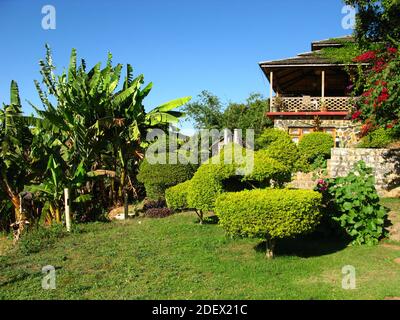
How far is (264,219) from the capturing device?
6480 mm

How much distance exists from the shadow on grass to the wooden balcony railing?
1252 cm

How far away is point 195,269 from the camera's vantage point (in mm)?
6535

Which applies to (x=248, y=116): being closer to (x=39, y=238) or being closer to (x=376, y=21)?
(x=376, y=21)

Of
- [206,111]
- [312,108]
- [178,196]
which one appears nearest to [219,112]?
[206,111]

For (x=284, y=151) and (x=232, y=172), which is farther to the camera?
(x=232, y=172)

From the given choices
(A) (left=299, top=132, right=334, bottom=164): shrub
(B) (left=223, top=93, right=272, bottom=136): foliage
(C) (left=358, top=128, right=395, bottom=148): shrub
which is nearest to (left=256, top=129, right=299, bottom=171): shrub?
(C) (left=358, top=128, right=395, bottom=148): shrub

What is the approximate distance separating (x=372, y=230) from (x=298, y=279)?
2.45 meters

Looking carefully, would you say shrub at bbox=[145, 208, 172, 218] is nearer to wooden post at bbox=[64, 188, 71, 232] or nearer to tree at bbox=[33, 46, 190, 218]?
tree at bbox=[33, 46, 190, 218]

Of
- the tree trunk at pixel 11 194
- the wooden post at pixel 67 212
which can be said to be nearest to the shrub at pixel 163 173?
the wooden post at pixel 67 212

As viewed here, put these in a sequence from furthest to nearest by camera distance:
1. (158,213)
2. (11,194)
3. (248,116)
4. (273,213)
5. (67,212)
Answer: (248,116)
(158,213)
(11,194)
(67,212)
(273,213)

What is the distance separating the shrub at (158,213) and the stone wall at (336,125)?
9.34 metres

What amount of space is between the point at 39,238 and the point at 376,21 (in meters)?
13.1

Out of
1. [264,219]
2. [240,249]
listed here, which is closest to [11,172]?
[240,249]
